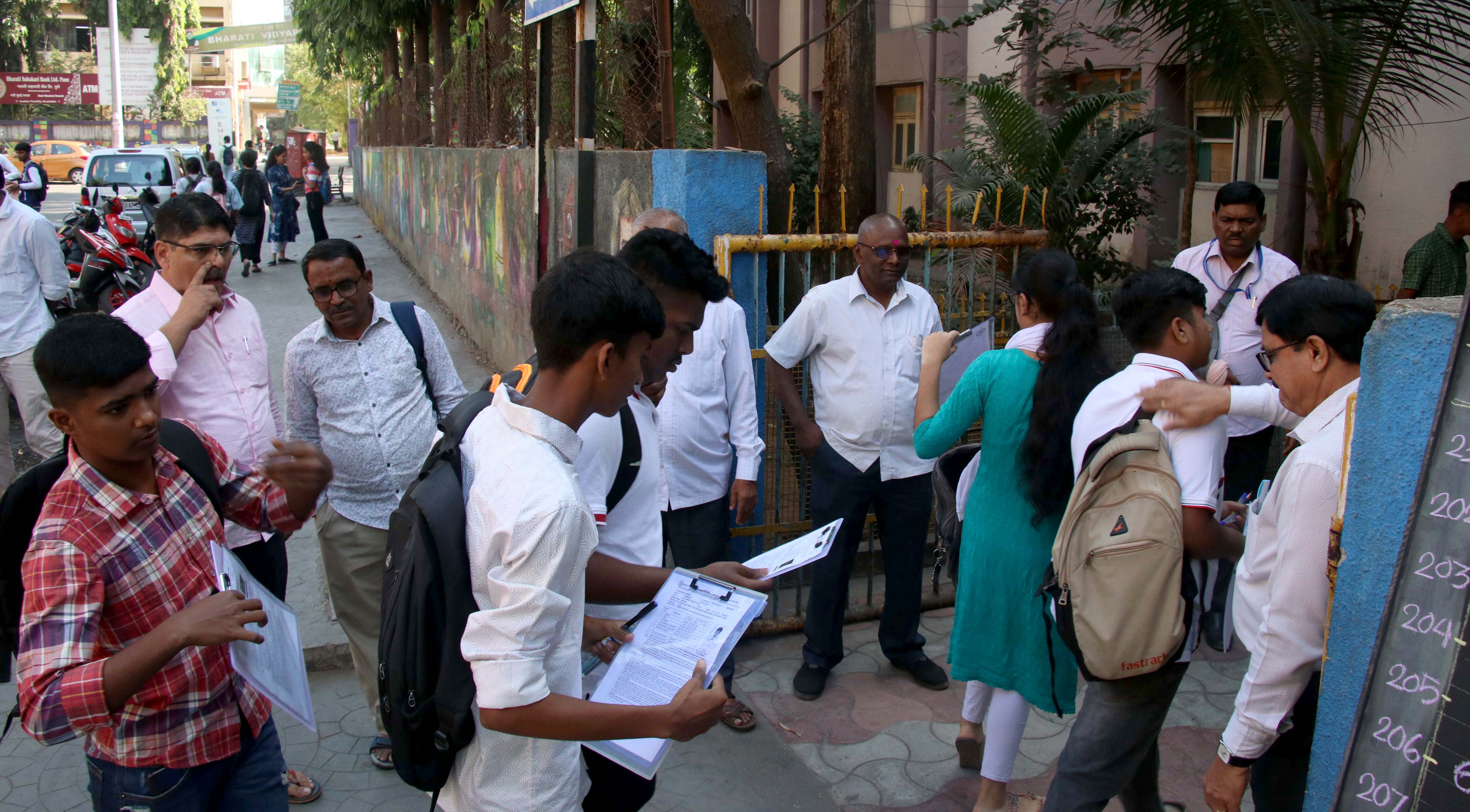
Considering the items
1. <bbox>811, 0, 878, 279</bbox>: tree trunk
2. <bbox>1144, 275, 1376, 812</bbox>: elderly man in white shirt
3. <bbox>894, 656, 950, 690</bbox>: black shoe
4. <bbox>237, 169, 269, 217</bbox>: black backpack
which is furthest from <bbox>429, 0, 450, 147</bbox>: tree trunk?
<bbox>1144, 275, 1376, 812</bbox>: elderly man in white shirt

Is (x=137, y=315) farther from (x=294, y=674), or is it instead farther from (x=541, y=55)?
(x=541, y=55)

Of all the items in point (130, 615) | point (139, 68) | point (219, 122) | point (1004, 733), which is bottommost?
point (1004, 733)

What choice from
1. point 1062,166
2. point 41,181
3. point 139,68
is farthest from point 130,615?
point 139,68

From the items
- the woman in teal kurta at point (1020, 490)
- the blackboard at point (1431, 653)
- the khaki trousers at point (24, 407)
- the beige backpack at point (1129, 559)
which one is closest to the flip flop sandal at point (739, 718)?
the woman in teal kurta at point (1020, 490)

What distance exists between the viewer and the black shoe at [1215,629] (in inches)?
105

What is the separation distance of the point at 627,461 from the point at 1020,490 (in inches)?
53.3

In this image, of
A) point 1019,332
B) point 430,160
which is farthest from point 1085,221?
point 430,160

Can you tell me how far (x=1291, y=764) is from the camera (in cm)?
235

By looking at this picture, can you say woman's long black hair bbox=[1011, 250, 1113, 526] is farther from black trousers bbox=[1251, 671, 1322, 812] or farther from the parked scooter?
the parked scooter

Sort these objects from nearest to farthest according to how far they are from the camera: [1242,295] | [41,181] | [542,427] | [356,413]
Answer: [542,427]
[356,413]
[1242,295]
[41,181]

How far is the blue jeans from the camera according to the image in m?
2.10

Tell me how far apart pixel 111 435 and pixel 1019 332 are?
2.39 m

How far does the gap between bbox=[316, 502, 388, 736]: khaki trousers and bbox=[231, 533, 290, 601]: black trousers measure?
0.48 feet

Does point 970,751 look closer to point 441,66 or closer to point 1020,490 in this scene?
point 1020,490
